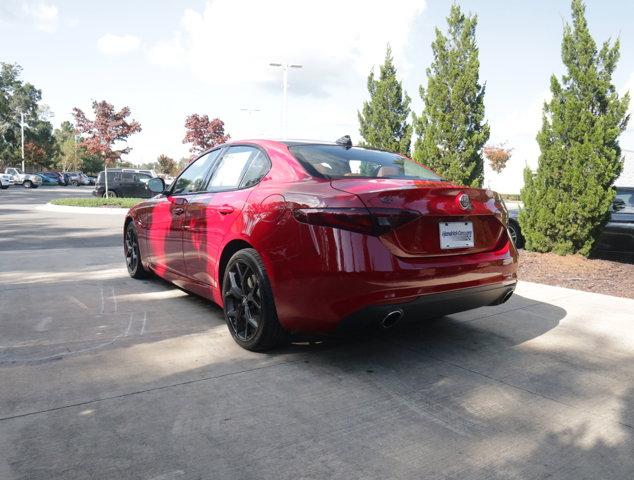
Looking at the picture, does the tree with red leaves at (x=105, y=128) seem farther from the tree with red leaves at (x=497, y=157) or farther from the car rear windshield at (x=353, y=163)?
the tree with red leaves at (x=497, y=157)

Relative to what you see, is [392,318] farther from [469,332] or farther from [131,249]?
[131,249]

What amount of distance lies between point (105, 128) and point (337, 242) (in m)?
23.4

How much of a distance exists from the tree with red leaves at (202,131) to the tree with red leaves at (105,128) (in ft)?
37.7

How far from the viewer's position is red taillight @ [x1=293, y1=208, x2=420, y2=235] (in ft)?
9.73

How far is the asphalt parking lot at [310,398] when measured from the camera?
224 centimetres

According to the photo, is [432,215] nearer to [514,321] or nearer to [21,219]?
[514,321]

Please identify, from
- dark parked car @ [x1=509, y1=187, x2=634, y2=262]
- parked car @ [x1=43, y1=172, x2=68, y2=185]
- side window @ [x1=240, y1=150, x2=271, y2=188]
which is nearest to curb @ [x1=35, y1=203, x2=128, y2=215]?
dark parked car @ [x1=509, y1=187, x2=634, y2=262]

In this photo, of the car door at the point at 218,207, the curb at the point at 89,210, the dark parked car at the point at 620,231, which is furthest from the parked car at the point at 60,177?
the car door at the point at 218,207

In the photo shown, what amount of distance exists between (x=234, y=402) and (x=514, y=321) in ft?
9.54

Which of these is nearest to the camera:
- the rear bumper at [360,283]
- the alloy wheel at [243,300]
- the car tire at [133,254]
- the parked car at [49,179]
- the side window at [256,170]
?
the rear bumper at [360,283]

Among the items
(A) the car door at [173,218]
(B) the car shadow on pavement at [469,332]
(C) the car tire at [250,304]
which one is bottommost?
(B) the car shadow on pavement at [469,332]

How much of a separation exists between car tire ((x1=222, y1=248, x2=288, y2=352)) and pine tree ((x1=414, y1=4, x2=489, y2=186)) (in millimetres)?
6727

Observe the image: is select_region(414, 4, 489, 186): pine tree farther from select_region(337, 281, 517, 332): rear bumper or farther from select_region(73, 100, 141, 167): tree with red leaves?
select_region(73, 100, 141, 167): tree with red leaves

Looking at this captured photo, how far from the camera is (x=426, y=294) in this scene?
10.2 feet
